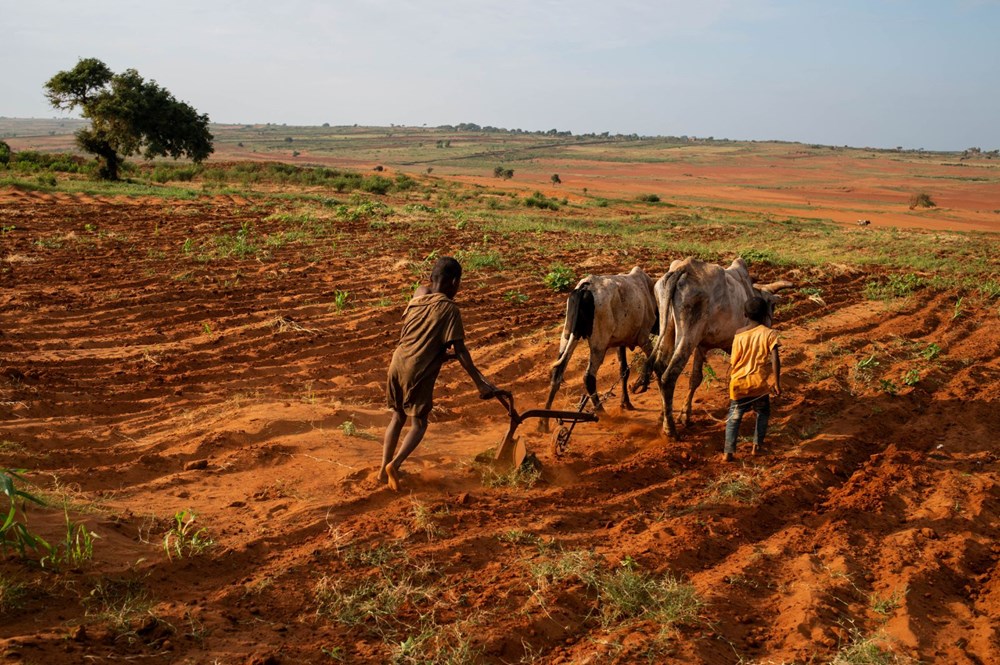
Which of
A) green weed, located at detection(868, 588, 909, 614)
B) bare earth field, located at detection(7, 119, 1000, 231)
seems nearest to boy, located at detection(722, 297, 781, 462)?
green weed, located at detection(868, 588, 909, 614)

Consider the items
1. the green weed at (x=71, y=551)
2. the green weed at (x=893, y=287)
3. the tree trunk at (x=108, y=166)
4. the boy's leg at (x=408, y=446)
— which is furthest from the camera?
the tree trunk at (x=108, y=166)

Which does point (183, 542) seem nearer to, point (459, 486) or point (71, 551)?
point (71, 551)

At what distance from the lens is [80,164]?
3956 centimetres

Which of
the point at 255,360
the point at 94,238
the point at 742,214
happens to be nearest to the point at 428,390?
the point at 255,360

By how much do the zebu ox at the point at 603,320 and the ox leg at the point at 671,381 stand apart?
64 centimetres

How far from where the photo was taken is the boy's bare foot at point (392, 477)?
19.2 ft

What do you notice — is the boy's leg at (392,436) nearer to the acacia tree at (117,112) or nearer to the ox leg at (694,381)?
Result: the ox leg at (694,381)

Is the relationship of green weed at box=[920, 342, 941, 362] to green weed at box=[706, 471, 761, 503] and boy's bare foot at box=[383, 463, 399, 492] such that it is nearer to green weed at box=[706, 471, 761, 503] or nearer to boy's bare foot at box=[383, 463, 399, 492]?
green weed at box=[706, 471, 761, 503]

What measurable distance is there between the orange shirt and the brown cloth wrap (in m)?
2.74

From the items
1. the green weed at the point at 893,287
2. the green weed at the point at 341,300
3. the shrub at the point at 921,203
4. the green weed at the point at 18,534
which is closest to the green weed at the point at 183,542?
the green weed at the point at 18,534

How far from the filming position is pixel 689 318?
25.0ft

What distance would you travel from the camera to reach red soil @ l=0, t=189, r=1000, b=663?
13.7ft

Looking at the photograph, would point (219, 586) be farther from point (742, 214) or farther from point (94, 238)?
point (742, 214)

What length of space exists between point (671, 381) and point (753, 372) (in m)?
0.83
